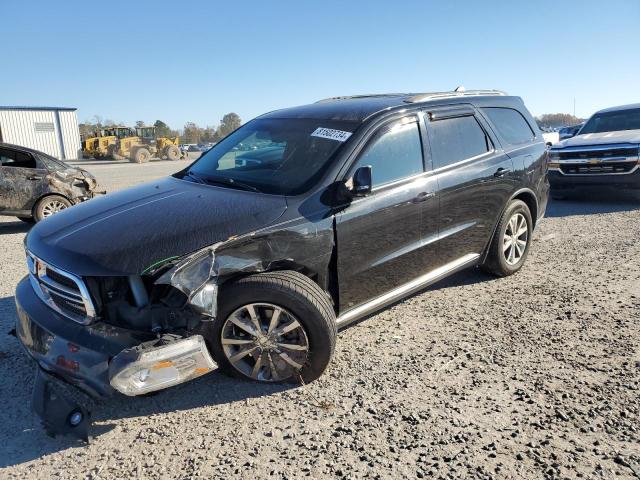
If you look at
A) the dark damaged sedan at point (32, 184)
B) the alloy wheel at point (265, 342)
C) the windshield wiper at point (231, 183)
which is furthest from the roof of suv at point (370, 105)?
the dark damaged sedan at point (32, 184)

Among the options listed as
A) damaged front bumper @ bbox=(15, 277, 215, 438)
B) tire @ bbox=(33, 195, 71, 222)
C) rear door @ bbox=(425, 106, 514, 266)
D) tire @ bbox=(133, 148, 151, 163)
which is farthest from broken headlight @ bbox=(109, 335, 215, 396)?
tire @ bbox=(133, 148, 151, 163)

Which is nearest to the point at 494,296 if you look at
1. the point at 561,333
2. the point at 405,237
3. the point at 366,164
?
the point at 561,333

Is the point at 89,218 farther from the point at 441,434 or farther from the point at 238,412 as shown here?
the point at 441,434

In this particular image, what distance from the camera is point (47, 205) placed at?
822 centimetres

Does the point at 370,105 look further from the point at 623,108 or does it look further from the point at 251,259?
the point at 623,108

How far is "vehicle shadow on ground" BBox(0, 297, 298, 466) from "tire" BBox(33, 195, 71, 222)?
5469 millimetres

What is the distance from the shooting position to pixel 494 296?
4512 mm

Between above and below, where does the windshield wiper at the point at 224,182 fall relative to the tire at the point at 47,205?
above

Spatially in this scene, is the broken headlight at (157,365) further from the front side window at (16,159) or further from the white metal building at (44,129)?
the white metal building at (44,129)

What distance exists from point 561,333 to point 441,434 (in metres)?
1.68

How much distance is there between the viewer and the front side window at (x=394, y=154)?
3.52 metres

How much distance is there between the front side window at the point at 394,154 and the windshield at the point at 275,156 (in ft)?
0.72

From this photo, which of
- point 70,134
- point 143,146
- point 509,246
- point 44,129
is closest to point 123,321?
point 509,246

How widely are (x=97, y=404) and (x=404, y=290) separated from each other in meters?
2.31
